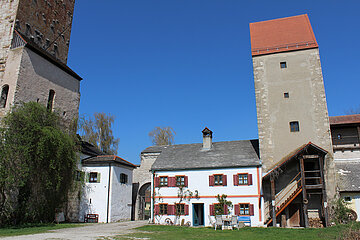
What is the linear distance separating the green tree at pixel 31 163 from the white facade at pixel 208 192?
312 inches

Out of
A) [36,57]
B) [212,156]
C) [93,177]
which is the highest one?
[36,57]

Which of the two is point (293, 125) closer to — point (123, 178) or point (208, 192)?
point (208, 192)

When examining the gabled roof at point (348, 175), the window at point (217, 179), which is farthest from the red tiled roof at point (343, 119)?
the window at point (217, 179)

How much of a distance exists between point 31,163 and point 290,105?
19.6 m

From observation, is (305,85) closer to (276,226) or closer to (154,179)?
(276,226)

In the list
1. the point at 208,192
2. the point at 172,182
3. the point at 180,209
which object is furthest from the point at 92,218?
the point at 208,192

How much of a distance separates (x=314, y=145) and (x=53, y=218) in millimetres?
19898

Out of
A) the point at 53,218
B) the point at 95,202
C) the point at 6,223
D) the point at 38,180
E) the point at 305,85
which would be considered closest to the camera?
the point at 6,223

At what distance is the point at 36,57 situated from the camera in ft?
76.5

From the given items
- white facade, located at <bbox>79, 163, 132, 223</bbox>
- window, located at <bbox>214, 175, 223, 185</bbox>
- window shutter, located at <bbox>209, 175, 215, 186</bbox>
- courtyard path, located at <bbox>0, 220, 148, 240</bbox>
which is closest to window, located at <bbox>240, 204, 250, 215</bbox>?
window, located at <bbox>214, 175, 223, 185</bbox>

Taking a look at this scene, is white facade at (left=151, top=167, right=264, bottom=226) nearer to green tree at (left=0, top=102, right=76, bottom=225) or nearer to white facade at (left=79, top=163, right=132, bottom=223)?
white facade at (left=79, top=163, right=132, bottom=223)

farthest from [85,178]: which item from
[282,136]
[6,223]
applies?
[282,136]

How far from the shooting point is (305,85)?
23.1 m

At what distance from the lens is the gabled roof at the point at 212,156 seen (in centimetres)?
2295
